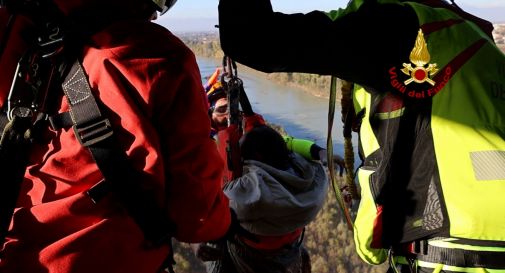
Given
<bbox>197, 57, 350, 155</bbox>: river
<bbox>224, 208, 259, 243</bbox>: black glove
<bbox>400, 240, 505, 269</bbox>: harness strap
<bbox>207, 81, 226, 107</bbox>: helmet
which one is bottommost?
<bbox>197, 57, 350, 155</bbox>: river

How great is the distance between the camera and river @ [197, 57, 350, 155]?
11.4 metres

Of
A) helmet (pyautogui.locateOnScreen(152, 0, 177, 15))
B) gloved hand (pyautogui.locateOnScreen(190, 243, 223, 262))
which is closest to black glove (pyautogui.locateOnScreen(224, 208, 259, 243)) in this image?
gloved hand (pyautogui.locateOnScreen(190, 243, 223, 262))

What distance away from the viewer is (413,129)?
121 centimetres

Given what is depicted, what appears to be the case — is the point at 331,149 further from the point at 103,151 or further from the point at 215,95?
the point at 215,95

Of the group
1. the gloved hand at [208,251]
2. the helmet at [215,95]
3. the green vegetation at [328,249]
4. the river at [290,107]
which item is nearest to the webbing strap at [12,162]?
the gloved hand at [208,251]

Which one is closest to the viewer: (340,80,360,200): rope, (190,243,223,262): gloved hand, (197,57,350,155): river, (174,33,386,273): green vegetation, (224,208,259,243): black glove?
(340,80,360,200): rope

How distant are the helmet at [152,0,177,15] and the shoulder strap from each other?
0.86ft

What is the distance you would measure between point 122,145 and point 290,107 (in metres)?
12.0

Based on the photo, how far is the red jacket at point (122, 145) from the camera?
3.33 ft

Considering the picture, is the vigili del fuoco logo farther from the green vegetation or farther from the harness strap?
the green vegetation

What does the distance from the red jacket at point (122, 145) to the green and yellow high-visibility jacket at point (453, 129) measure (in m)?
0.54

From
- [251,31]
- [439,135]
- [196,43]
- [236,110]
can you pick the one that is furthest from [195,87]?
[196,43]

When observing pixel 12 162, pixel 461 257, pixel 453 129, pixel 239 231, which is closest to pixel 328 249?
pixel 239 231

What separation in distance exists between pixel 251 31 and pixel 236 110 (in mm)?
1113
